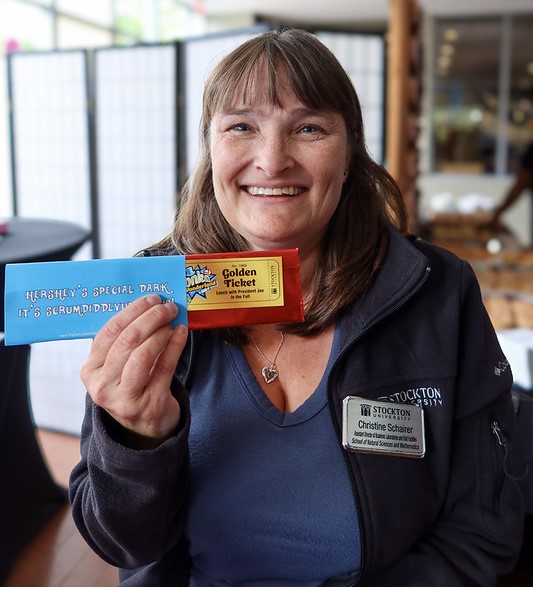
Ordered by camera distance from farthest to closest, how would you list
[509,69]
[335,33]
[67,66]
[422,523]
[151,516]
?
1. [509,69]
2. [67,66]
3. [335,33]
4. [422,523]
5. [151,516]

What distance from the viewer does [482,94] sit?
29.1 feet

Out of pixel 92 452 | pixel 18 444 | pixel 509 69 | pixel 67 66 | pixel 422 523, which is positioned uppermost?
pixel 509 69

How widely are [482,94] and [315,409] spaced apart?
8.98 meters

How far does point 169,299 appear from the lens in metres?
0.80

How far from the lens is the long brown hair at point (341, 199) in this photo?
0.95 meters

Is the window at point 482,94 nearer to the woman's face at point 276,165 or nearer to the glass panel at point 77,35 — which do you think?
the glass panel at point 77,35

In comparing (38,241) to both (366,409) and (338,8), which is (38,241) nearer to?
(366,409)

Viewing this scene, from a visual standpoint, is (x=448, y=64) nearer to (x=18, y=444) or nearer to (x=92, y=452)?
(x=18, y=444)

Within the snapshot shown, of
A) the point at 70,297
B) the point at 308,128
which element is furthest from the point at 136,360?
the point at 308,128

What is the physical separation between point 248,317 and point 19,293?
0.29 metres

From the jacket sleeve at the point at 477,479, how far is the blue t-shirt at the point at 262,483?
17 centimetres

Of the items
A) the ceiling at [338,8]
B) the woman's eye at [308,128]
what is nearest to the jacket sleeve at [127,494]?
the woman's eye at [308,128]

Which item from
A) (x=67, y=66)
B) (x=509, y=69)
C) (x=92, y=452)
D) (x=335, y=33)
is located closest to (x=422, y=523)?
(x=92, y=452)

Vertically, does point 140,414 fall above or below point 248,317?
below
